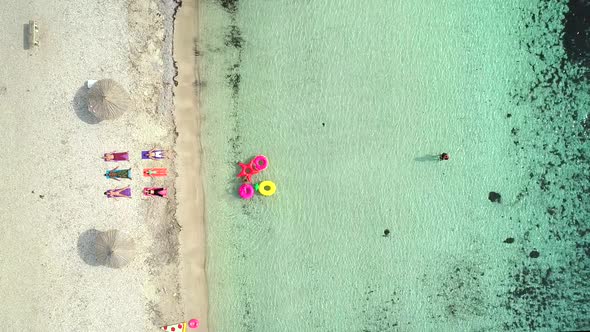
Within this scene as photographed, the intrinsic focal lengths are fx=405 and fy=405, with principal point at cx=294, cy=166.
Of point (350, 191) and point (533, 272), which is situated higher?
point (350, 191)

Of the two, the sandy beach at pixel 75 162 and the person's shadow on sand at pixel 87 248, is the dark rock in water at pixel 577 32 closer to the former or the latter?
the sandy beach at pixel 75 162

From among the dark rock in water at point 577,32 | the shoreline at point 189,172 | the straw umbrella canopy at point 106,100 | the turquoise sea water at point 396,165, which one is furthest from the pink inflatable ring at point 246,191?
the dark rock in water at point 577,32

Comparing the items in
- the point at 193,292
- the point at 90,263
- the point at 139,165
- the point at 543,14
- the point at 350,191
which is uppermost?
the point at 543,14

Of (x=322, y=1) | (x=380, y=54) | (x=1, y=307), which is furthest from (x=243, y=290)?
(x=322, y=1)

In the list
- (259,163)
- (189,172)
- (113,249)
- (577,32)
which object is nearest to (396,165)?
(259,163)

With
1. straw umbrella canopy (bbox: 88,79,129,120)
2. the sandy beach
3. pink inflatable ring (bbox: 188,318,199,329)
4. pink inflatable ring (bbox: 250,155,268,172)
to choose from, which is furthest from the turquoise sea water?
straw umbrella canopy (bbox: 88,79,129,120)

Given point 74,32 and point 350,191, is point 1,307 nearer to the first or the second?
point 74,32

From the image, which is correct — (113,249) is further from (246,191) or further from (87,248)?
(246,191)
